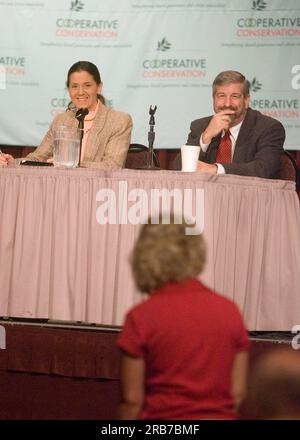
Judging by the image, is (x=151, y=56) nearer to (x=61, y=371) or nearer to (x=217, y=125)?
(x=217, y=125)

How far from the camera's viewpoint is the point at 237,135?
16.9ft

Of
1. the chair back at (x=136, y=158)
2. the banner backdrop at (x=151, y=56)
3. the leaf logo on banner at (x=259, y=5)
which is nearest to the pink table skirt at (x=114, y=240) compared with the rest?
the chair back at (x=136, y=158)

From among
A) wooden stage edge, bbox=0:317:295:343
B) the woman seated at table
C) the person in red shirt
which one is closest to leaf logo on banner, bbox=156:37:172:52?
the woman seated at table

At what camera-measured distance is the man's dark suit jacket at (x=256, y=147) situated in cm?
486

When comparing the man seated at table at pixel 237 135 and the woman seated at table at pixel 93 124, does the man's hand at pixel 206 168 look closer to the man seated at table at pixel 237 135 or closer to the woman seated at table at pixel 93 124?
the man seated at table at pixel 237 135

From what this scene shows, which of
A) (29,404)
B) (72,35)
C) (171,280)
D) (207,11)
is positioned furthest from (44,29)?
(171,280)

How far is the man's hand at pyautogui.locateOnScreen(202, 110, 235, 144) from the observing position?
16.5 ft

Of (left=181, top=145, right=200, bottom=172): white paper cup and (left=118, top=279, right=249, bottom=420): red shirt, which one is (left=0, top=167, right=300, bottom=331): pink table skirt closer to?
(left=181, top=145, right=200, bottom=172): white paper cup

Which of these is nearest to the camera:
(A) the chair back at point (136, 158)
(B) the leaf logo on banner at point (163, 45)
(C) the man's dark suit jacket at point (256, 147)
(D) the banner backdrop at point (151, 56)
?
(C) the man's dark suit jacket at point (256, 147)

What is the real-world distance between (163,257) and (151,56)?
4512 millimetres

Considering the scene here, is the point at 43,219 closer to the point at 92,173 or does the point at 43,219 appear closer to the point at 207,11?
the point at 92,173

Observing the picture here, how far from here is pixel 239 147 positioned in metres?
5.07

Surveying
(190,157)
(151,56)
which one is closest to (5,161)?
(190,157)

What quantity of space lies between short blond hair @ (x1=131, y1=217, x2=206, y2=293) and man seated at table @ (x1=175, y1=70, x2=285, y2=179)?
2.65 metres
